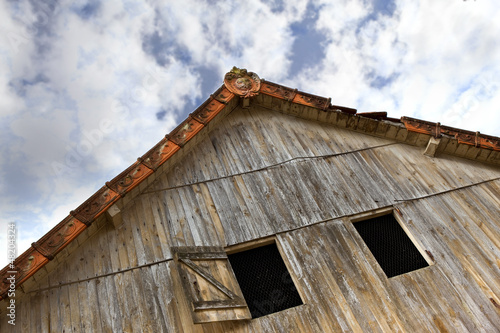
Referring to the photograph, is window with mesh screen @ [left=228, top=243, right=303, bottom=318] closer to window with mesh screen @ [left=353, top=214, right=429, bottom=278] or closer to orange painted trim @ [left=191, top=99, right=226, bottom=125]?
window with mesh screen @ [left=353, top=214, right=429, bottom=278]

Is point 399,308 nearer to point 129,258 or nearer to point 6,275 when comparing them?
point 129,258

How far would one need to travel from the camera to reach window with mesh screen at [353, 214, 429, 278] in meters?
6.73

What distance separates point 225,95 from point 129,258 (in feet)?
13.6

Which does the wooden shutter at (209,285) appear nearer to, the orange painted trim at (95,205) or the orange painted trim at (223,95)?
the orange painted trim at (95,205)

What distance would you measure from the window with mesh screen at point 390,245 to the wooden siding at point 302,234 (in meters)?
0.22

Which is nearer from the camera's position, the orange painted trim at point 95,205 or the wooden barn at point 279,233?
the wooden barn at point 279,233

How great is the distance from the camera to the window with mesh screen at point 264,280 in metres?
6.03

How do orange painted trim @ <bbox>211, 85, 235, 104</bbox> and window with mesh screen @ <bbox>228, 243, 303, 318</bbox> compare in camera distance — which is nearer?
window with mesh screen @ <bbox>228, 243, 303, 318</bbox>

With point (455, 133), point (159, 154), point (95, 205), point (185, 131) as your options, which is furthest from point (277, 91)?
point (95, 205)

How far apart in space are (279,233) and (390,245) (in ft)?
6.91

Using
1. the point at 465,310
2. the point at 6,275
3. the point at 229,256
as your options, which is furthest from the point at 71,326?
the point at 465,310

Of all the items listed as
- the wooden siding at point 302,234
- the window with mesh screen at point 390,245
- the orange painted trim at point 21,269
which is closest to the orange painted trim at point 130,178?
the wooden siding at point 302,234

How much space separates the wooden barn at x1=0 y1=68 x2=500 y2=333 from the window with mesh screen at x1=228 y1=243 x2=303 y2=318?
2 cm

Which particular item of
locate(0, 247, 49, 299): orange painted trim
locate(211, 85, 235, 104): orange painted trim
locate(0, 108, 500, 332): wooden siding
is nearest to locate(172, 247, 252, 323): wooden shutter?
locate(0, 108, 500, 332): wooden siding
